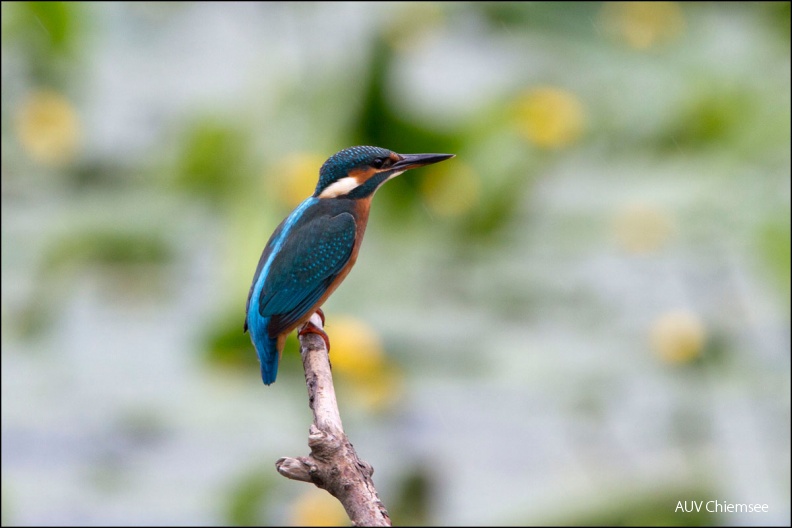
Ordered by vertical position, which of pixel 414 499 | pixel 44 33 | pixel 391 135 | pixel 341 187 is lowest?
pixel 414 499

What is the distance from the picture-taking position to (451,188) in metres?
3.58

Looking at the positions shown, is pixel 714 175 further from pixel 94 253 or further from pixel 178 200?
pixel 94 253

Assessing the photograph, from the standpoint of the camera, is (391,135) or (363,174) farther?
(391,135)

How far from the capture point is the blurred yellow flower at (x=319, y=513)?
2.89m

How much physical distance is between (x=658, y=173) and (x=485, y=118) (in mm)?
624

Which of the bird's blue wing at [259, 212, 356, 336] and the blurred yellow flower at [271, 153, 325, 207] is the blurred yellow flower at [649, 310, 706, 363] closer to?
the blurred yellow flower at [271, 153, 325, 207]

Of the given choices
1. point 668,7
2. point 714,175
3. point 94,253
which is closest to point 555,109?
point 714,175

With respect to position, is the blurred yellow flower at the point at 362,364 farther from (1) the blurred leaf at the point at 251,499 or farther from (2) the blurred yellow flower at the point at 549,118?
(2) the blurred yellow flower at the point at 549,118

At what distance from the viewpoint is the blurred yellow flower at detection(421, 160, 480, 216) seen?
3537 mm

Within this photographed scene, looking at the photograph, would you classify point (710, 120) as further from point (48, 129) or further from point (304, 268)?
point (304, 268)

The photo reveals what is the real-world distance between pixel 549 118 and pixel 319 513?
1.73 meters

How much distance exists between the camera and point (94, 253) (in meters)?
3.65

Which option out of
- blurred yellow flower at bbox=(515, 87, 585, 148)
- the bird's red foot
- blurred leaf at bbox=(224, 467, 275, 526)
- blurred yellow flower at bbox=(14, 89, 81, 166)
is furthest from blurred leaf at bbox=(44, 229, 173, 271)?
the bird's red foot

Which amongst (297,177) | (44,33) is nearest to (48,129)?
(44,33)
